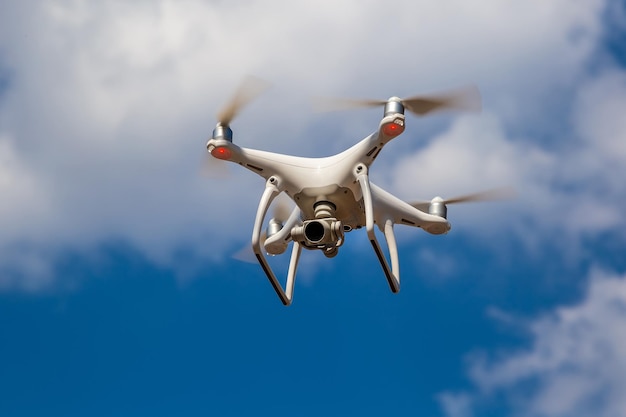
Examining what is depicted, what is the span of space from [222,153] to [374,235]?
264 inches

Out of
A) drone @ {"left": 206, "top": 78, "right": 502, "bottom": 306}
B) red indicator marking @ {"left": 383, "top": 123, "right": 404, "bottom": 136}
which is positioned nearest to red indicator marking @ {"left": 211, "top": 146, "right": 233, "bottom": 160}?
drone @ {"left": 206, "top": 78, "right": 502, "bottom": 306}

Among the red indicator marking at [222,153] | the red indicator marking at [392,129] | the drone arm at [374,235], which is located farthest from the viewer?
the red indicator marking at [222,153]

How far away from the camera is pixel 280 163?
48.6 metres

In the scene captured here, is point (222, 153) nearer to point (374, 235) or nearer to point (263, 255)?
point (263, 255)

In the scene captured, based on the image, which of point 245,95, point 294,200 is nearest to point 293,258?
point 294,200

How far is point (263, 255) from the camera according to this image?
46781 millimetres

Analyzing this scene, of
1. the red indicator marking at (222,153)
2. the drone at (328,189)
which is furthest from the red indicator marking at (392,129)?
the red indicator marking at (222,153)

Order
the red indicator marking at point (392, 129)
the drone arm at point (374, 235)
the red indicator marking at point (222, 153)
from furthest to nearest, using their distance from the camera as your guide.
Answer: the red indicator marking at point (222, 153)
the red indicator marking at point (392, 129)
the drone arm at point (374, 235)

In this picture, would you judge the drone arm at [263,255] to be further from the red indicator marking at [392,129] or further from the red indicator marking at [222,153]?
the red indicator marking at [392,129]

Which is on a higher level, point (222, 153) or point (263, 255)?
point (222, 153)

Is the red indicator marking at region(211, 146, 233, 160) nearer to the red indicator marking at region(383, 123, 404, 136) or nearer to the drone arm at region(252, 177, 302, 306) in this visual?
the drone arm at region(252, 177, 302, 306)

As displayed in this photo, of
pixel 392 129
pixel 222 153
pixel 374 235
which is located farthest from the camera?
pixel 222 153

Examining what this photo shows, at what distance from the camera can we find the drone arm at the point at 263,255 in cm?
4662

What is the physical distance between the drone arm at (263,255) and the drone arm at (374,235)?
3.10 metres
